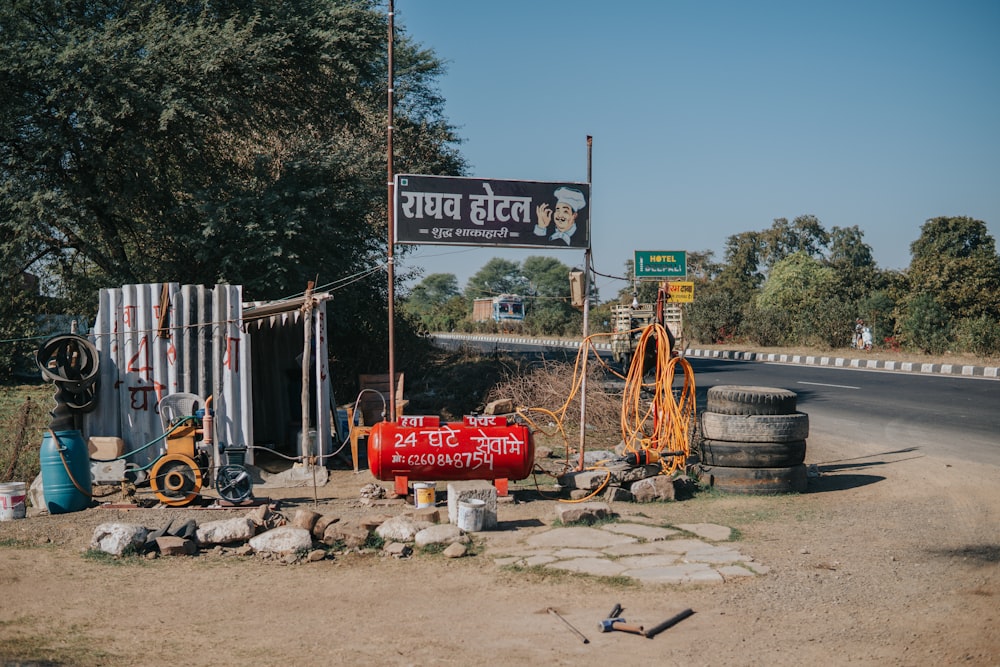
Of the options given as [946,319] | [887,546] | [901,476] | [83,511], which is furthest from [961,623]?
[946,319]

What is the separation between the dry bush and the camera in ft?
48.5

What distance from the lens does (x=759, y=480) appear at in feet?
32.5

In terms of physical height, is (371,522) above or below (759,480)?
below

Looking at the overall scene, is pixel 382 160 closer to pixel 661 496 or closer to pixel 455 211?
pixel 455 211

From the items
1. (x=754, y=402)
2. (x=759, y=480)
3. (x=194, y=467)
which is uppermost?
(x=754, y=402)

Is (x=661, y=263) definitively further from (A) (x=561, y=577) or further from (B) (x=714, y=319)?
(A) (x=561, y=577)

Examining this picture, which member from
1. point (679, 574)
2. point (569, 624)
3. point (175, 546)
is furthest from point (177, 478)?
point (679, 574)

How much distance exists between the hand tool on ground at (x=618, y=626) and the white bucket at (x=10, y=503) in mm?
6769

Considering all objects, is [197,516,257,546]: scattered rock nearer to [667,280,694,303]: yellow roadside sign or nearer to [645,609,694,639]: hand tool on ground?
[645,609,694,639]: hand tool on ground

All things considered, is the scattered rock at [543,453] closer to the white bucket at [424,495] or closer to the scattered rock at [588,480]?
the scattered rock at [588,480]

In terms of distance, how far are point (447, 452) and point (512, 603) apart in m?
3.20

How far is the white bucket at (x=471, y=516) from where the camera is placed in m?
8.41

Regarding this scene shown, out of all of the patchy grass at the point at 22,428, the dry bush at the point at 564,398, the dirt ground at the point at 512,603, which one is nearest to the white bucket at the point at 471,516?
the dirt ground at the point at 512,603

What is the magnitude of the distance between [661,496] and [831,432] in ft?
21.1
